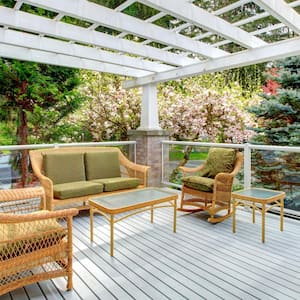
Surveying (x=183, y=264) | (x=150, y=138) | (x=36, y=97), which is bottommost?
(x=183, y=264)

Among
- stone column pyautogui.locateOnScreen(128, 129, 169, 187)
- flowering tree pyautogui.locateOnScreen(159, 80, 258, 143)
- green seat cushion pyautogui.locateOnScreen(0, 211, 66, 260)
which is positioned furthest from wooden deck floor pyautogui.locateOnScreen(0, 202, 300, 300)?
flowering tree pyautogui.locateOnScreen(159, 80, 258, 143)

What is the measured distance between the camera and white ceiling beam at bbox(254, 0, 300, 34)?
116 inches

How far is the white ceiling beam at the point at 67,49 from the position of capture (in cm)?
416

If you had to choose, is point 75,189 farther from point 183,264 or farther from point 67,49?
point 67,49

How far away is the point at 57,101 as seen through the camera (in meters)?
8.63

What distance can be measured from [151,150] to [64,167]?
2248mm

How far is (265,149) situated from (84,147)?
3.15 m

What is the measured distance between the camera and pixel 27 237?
7.32 ft

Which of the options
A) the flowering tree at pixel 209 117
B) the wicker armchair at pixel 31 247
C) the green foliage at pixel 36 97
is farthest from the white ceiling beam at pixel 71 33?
the green foliage at pixel 36 97

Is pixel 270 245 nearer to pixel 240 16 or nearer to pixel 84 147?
pixel 240 16

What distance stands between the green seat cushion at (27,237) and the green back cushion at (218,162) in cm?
286

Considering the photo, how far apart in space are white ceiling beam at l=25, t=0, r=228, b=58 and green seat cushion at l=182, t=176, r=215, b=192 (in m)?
2.03

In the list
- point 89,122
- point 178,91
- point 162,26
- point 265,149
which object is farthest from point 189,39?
point 89,122

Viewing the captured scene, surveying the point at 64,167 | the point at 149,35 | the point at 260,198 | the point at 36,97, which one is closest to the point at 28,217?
the point at 64,167
